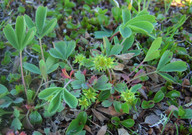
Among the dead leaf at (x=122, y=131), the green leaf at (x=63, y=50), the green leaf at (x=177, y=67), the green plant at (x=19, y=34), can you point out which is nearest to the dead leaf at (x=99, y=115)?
the dead leaf at (x=122, y=131)

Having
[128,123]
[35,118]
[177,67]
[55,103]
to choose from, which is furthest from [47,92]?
[177,67]

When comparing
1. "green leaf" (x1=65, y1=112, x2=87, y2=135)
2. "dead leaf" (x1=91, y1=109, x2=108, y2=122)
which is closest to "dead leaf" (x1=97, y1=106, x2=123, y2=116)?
"dead leaf" (x1=91, y1=109, x2=108, y2=122)

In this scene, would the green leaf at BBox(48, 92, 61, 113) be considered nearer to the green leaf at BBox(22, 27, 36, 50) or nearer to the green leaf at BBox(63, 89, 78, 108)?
the green leaf at BBox(63, 89, 78, 108)

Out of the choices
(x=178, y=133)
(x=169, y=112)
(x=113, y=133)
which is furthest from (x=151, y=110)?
(x=113, y=133)

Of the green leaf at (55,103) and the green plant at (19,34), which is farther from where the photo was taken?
the green plant at (19,34)

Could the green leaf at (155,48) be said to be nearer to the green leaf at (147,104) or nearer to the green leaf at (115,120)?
the green leaf at (147,104)

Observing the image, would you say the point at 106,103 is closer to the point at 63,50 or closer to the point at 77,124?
the point at 77,124
